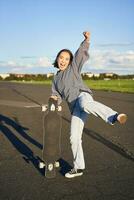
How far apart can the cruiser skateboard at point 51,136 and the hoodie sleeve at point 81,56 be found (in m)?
0.69

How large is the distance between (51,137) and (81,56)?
4.23 ft

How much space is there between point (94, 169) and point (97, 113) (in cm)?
159

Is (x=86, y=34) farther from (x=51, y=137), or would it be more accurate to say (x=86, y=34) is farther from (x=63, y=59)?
(x=51, y=137)

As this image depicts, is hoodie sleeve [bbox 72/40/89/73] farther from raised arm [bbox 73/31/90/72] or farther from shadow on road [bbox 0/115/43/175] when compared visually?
shadow on road [bbox 0/115/43/175]

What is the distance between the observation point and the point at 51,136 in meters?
6.02

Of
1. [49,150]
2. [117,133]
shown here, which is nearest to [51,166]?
[49,150]

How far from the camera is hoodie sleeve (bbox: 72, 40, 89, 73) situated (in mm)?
5762

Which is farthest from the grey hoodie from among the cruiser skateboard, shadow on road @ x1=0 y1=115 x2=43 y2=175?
shadow on road @ x1=0 y1=115 x2=43 y2=175

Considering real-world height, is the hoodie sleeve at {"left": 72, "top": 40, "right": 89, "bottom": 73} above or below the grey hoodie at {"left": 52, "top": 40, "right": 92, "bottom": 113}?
above

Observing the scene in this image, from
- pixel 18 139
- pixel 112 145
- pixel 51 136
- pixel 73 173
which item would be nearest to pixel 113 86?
pixel 18 139

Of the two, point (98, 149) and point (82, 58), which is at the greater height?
point (82, 58)

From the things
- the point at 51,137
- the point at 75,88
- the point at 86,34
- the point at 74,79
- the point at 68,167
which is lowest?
the point at 68,167

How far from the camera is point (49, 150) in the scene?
6.05 meters

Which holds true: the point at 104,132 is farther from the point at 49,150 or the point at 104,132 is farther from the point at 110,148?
the point at 49,150
